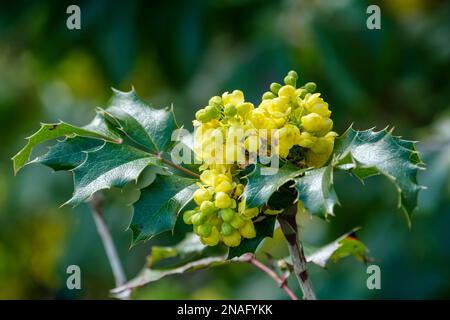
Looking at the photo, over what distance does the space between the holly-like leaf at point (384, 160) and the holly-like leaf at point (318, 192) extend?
0.13ft

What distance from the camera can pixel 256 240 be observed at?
3.68 feet

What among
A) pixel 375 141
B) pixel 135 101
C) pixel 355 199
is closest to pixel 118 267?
pixel 135 101

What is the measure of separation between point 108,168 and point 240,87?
2256 mm

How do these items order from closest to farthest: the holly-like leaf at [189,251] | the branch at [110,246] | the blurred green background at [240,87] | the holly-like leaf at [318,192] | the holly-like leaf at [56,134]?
the holly-like leaf at [318,192] → the holly-like leaf at [56,134] → the holly-like leaf at [189,251] → the branch at [110,246] → the blurred green background at [240,87]

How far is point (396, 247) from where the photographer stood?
3.66 metres

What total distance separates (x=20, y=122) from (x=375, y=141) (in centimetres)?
375

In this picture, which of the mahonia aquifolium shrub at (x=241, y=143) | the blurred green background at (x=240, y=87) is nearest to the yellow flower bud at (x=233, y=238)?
the mahonia aquifolium shrub at (x=241, y=143)

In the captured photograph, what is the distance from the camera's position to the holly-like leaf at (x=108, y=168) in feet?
3.76

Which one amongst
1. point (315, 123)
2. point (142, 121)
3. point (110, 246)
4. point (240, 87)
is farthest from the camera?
point (240, 87)

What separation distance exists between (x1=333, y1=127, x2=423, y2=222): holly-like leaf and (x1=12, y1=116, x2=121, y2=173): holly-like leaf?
0.42 m

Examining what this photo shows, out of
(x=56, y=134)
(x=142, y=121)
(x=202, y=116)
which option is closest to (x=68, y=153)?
(x=56, y=134)

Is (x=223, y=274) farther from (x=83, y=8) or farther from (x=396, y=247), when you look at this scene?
(x=83, y=8)

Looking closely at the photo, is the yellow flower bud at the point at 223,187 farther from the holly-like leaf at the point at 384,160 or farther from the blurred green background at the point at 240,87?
the blurred green background at the point at 240,87

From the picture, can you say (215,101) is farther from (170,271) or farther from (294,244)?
(170,271)
